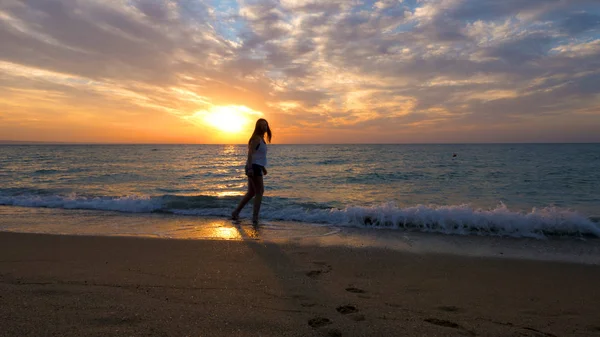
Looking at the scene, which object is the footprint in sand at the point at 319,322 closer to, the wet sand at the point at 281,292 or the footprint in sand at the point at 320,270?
the wet sand at the point at 281,292

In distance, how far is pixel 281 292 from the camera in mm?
3303

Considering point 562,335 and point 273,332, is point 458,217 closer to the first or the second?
point 562,335

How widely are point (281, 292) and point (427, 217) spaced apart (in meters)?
4.71

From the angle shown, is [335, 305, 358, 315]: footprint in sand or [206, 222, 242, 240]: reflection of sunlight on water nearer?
[335, 305, 358, 315]: footprint in sand

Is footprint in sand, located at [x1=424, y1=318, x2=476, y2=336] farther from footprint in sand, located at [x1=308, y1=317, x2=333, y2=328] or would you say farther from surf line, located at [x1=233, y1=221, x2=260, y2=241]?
surf line, located at [x1=233, y1=221, x2=260, y2=241]

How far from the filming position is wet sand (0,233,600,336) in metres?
2.61

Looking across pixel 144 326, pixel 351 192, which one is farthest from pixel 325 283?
pixel 351 192

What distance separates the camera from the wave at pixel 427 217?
6.45 meters

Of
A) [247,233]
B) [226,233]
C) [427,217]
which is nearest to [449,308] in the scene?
[247,233]

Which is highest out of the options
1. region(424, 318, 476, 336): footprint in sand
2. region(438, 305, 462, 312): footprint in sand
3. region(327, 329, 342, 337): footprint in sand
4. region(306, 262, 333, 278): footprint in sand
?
region(327, 329, 342, 337): footprint in sand

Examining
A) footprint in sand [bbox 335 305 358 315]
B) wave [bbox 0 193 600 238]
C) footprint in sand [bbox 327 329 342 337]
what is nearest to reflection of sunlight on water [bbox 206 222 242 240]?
wave [bbox 0 193 600 238]

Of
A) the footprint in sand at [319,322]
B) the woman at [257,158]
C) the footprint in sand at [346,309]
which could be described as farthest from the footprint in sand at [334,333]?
the woman at [257,158]

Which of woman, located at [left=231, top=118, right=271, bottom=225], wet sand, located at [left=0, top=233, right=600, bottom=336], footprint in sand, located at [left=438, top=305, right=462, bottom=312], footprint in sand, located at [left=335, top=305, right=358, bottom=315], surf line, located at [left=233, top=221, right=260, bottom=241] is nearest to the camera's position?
wet sand, located at [left=0, top=233, right=600, bottom=336]

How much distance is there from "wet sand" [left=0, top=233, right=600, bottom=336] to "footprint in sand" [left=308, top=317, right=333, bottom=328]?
0.01 m
